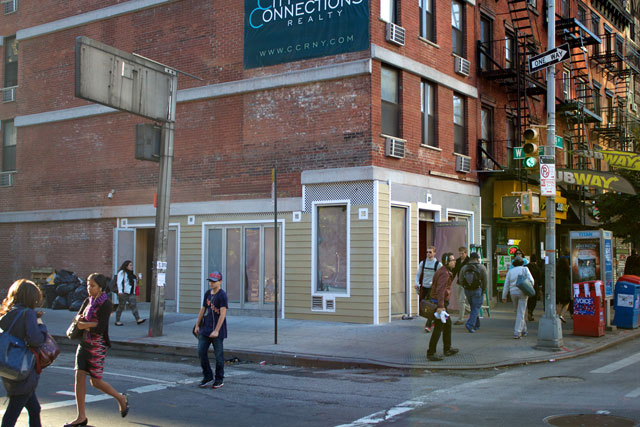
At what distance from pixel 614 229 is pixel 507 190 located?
373cm

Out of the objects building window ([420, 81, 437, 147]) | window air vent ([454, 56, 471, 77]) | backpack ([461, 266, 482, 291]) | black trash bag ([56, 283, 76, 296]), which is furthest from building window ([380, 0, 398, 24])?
black trash bag ([56, 283, 76, 296])

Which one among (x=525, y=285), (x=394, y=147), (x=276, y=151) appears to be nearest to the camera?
(x=525, y=285)

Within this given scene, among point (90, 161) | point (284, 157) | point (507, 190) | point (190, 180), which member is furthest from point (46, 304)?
point (507, 190)

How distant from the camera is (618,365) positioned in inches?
421

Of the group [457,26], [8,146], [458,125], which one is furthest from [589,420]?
[8,146]

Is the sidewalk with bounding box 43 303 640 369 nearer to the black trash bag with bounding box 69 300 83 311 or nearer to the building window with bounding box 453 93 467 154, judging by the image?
the black trash bag with bounding box 69 300 83 311

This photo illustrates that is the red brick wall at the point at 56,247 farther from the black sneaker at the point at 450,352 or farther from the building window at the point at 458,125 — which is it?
the black sneaker at the point at 450,352

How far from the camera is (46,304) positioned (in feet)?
68.6

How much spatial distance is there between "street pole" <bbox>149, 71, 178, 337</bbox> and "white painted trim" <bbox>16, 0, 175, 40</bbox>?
6.30 m

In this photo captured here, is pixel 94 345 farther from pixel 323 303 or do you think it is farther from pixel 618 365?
Answer: pixel 323 303

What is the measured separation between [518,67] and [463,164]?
4.17m

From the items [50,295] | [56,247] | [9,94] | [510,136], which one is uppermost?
[9,94]

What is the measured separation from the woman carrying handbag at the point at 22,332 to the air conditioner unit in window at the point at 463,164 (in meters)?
15.2

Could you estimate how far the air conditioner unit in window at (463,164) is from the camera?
63.6ft
